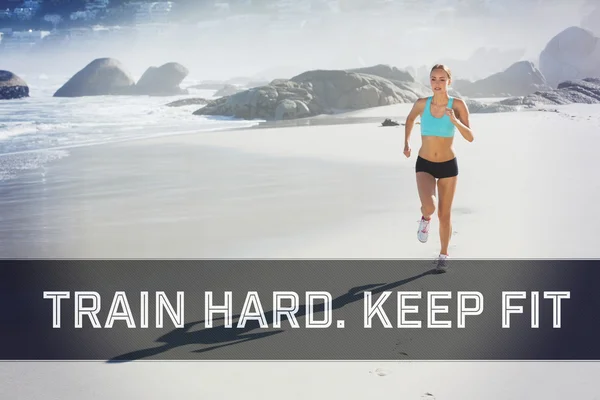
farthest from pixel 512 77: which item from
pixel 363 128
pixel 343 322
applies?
pixel 343 322

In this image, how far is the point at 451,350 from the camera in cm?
392

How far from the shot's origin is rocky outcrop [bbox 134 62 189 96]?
4149 cm

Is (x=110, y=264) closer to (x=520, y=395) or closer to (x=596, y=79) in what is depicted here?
(x=520, y=395)

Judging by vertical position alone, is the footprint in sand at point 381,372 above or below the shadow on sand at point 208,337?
below

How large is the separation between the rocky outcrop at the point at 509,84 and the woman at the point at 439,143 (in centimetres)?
3477

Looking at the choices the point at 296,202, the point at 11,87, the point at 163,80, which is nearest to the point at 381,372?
the point at 296,202

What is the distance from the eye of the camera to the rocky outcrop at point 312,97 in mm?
25797

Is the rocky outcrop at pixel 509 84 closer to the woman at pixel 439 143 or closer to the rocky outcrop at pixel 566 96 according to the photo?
the rocky outcrop at pixel 566 96

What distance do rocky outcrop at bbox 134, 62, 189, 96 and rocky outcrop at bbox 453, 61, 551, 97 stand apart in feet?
55.9

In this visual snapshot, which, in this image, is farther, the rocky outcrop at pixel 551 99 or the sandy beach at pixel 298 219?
the rocky outcrop at pixel 551 99

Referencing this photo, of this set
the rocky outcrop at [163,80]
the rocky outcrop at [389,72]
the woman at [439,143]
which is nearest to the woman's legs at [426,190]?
the woman at [439,143]

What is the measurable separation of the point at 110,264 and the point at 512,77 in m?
37.8

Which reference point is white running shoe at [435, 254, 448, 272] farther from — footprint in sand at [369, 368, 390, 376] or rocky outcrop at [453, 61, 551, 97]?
rocky outcrop at [453, 61, 551, 97]

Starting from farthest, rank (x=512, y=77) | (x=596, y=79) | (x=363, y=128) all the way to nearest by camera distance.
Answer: (x=512, y=77) < (x=596, y=79) < (x=363, y=128)
